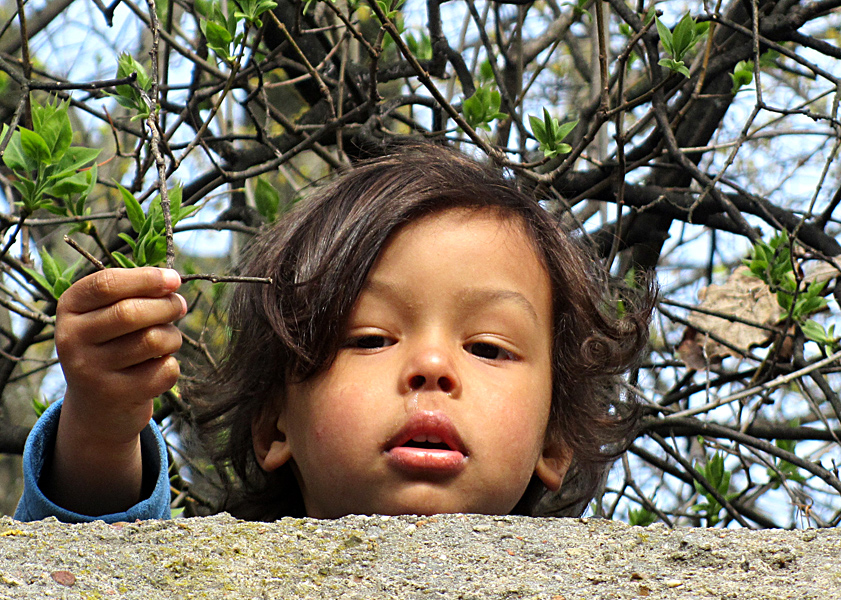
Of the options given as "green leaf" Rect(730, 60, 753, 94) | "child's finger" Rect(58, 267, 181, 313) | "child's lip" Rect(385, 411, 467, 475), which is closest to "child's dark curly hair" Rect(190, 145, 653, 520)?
"child's lip" Rect(385, 411, 467, 475)

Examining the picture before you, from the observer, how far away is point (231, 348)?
241 centimetres

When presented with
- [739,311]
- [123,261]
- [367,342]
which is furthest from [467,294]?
[739,311]

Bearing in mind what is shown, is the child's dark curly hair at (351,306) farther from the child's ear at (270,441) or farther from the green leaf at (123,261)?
the green leaf at (123,261)

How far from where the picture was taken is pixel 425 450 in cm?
178

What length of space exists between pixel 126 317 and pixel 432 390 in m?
0.60

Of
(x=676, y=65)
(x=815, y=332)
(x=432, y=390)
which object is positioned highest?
(x=676, y=65)

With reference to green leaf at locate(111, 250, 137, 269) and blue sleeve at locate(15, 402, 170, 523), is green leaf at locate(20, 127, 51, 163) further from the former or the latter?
blue sleeve at locate(15, 402, 170, 523)

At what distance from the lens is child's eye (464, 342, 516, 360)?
1914 mm

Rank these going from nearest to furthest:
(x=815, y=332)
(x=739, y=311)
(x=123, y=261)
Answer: (x=123, y=261) < (x=815, y=332) < (x=739, y=311)

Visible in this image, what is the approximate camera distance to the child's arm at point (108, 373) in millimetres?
1445

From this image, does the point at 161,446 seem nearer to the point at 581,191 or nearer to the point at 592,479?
the point at 592,479

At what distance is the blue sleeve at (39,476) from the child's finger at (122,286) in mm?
478

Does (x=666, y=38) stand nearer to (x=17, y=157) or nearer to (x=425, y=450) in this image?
(x=425, y=450)

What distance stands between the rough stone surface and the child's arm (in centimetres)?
36
